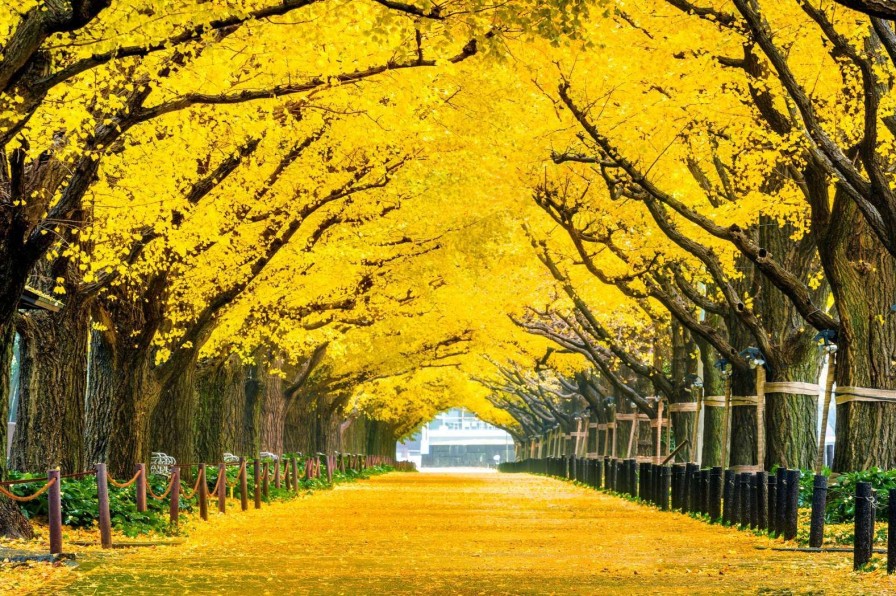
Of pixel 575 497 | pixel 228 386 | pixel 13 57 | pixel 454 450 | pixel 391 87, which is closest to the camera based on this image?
pixel 13 57

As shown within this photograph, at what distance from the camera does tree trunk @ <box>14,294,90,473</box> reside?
1961 centimetres

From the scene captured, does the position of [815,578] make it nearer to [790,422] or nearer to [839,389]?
[839,389]

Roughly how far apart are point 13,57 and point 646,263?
16.9 metres

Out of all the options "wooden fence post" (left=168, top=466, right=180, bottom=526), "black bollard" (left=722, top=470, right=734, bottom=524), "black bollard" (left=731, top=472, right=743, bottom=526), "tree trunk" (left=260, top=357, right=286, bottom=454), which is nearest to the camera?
"wooden fence post" (left=168, top=466, right=180, bottom=526)

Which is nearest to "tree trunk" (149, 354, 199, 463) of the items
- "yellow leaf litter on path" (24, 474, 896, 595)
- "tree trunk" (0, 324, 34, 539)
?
"yellow leaf litter on path" (24, 474, 896, 595)

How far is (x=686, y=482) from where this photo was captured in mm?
25359

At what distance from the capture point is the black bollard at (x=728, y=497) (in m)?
21.1

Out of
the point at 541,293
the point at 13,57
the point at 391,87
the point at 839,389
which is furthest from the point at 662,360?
the point at 13,57

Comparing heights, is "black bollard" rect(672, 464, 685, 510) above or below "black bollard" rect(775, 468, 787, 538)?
below

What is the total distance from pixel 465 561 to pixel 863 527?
430 centimetres

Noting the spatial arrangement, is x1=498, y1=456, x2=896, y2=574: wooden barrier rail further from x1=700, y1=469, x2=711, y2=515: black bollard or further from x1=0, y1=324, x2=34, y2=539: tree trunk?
x1=0, y1=324, x2=34, y2=539: tree trunk

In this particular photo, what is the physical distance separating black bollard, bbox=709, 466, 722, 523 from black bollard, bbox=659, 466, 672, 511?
4656 millimetres

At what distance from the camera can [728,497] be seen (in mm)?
21297

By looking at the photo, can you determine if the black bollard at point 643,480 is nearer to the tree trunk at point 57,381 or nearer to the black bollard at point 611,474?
the black bollard at point 611,474
